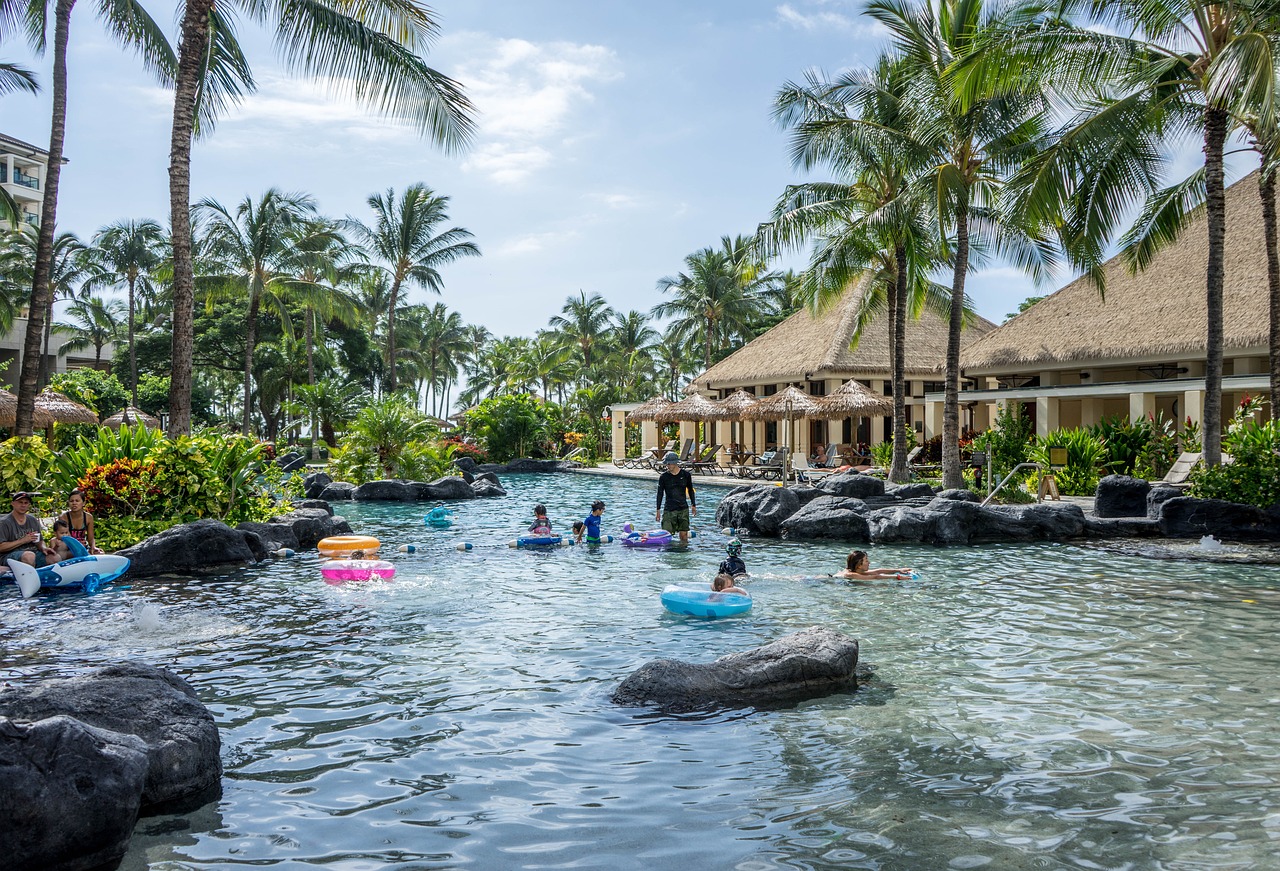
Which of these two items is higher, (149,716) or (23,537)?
(23,537)

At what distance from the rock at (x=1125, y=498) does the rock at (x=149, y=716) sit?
14724 mm

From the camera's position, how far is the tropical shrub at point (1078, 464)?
19.0 metres

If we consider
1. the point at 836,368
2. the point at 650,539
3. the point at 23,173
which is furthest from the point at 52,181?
the point at 23,173

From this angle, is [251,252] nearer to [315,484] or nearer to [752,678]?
[315,484]

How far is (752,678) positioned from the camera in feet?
19.6

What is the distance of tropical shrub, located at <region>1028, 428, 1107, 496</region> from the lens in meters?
19.0

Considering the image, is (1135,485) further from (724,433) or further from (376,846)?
(724,433)

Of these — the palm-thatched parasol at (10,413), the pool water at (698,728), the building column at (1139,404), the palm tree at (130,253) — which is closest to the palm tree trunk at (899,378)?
the building column at (1139,404)

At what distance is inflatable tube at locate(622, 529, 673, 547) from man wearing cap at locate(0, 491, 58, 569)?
731 centimetres

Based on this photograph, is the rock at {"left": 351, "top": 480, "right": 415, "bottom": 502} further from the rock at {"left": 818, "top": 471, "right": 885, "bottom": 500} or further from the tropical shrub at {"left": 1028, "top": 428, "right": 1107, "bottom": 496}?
the tropical shrub at {"left": 1028, "top": 428, "right": 1107, "bottom": 496}

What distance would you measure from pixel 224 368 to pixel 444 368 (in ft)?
72.1

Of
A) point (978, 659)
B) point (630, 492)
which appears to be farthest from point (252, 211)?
point (978, 659)

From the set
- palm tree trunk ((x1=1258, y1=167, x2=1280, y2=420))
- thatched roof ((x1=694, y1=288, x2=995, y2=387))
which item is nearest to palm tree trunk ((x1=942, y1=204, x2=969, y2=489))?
palm tree trunk ((x1=1258, y1=167, x2=1280, y2=420))

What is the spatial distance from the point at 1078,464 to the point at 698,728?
16400 millimetres
